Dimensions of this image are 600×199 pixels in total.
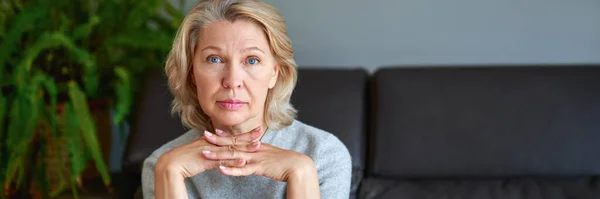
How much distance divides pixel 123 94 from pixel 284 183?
111 centimetres

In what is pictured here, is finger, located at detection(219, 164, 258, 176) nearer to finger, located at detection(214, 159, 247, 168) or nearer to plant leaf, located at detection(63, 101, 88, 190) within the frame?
finger, located at detection(214, 159, 247, 168)

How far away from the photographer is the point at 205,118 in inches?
69.0

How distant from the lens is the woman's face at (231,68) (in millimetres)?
1551

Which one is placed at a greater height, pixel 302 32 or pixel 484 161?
pixel 302 32

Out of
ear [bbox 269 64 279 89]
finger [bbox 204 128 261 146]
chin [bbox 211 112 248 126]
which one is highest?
ear [bbox 269 64 279 89]

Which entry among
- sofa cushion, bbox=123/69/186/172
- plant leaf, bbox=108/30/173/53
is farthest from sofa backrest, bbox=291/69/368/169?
plant leaf, bbox=108/30/173/53

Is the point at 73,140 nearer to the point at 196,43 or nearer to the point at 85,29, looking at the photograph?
the point at 85,29

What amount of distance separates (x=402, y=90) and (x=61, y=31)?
3.96ft

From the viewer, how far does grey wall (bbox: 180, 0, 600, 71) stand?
9.04 ft

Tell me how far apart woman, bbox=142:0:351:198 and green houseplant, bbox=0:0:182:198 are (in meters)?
0.96

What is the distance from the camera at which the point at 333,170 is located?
5.41 ft

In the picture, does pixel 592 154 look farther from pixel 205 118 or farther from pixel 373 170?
pixel 205 118

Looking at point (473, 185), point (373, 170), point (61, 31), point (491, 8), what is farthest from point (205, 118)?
point (491, 8)

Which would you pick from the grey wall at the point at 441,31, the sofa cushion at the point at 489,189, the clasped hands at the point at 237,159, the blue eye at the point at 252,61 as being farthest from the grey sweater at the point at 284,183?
the grey wall at the point at 441,31
